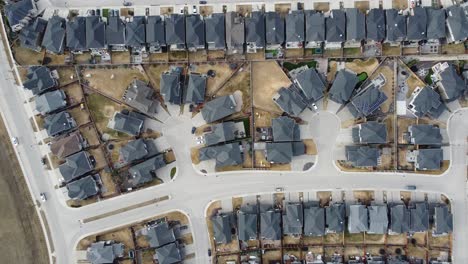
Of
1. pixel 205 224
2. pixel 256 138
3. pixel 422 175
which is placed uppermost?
pixel 256 138

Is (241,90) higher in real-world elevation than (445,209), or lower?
higher

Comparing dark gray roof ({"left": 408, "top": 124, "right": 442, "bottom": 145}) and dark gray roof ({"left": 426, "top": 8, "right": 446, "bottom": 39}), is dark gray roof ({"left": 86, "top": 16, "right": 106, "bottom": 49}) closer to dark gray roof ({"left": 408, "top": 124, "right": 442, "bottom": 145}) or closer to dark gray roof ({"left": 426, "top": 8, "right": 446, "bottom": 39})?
dark gray roof ({"left": 408, "top": 124, "right": 442, "bottom": 145})

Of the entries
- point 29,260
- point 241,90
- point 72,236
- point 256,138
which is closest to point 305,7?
point 241,90

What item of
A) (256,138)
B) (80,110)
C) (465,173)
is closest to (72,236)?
(80,110)

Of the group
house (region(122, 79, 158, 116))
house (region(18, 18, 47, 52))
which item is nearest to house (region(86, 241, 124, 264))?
house (region(122, 79, 158, 116))

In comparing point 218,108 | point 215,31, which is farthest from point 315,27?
point 218,108

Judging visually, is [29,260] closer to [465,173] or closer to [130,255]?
[130,255]
